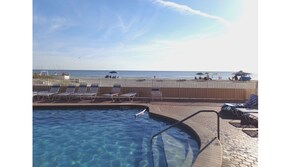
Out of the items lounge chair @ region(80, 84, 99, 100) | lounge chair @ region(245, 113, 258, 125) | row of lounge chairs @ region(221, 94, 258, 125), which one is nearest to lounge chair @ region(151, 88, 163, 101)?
lounge chair @ region(80, 84, 99, 100)

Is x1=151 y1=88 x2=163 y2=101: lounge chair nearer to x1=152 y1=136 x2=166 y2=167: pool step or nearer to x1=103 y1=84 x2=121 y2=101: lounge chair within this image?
x1=103 y1=84 x2=121 y2=101: lounge chair

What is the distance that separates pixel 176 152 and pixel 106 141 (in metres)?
1.98

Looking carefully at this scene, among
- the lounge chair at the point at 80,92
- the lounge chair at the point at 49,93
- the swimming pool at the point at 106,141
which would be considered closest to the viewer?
the swimming pool at the point at 106,141

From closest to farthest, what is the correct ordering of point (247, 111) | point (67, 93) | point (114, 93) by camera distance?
point (247, 111)
point (67, 93)
point (114, 93)

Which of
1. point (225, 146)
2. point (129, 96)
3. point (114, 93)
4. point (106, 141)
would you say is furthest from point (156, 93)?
point (225, 146)

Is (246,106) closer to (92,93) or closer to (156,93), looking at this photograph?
(156,93)

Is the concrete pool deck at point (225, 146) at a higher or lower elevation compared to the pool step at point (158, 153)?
higher

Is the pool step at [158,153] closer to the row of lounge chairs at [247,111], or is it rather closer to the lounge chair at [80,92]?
the row of lounge chairs at [247,111]

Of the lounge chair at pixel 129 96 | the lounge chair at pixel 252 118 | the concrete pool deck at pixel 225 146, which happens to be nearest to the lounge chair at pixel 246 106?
the concrete pool deck at pixel 225 146

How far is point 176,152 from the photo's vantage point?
189 inches

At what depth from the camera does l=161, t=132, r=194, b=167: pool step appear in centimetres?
428

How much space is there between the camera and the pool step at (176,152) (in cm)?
428

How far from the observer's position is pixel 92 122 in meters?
7.60
